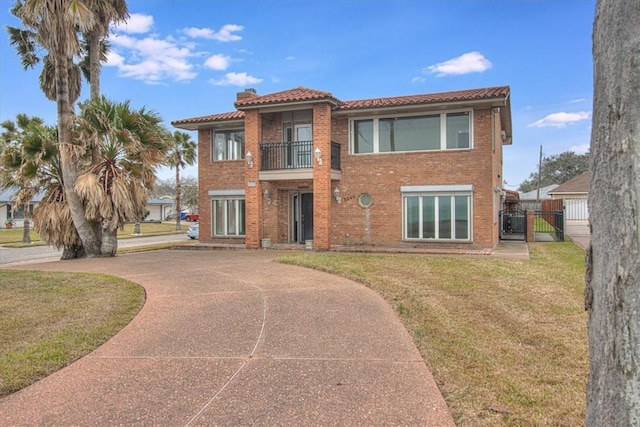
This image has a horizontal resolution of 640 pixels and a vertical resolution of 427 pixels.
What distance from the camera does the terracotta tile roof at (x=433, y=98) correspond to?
15289 millimetres

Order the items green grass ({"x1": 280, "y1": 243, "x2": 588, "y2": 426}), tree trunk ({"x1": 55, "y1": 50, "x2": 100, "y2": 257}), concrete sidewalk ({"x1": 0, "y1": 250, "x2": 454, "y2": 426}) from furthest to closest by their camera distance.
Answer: tree trunk ({"x1": 55, "y1": 50, "x2": 100, "y2": 257})
green grass ({"x1": 280, "y1": 243, "x2": 588, "y2": 426})
concrete sidewalk ({"x1": 0, "y1": 250, "x2": 454, "y2": 426})

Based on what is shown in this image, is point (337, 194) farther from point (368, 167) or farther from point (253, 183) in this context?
point (253, 183)

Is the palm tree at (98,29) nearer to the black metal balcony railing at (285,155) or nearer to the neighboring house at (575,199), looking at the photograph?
the black metal balcony railing at (285,155)

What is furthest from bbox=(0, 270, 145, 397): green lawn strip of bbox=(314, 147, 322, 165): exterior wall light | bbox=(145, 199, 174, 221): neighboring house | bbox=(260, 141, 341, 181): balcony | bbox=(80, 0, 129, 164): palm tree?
bbox=(145, 199, 174, 221): neighboring house

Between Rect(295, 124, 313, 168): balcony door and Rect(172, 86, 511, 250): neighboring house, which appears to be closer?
Rect(172, 86, 511, 250): neighboring house

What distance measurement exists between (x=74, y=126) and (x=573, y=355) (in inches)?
604

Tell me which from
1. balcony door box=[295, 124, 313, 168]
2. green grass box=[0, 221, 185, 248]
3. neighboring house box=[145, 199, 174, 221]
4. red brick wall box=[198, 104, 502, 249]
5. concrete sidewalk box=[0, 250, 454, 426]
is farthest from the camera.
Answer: neighboring house box=[145, 199, 174, 221]

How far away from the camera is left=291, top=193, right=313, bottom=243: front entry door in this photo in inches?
771

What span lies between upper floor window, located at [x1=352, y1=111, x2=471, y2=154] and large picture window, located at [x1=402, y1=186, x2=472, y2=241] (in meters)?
1.57

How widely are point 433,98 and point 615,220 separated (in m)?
14.7

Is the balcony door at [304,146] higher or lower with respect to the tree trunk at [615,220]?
higher

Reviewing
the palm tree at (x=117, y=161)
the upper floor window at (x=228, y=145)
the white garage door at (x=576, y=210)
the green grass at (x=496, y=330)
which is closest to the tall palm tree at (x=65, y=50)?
the palm tree at (x=117, y=161)

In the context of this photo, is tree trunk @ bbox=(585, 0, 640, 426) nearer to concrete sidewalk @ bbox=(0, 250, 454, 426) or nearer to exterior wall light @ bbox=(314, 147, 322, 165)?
concrete sidewalk @ bbox=(0, 250, 454, 426)

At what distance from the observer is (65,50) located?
1430 centimetres
